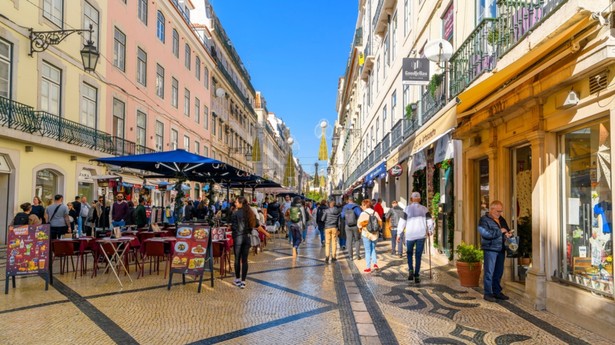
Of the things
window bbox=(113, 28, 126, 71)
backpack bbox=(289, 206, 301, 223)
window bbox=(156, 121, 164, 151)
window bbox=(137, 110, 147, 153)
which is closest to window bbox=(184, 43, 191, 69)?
window bbox=(156, 121, 164, 151)

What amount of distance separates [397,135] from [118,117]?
514 inches

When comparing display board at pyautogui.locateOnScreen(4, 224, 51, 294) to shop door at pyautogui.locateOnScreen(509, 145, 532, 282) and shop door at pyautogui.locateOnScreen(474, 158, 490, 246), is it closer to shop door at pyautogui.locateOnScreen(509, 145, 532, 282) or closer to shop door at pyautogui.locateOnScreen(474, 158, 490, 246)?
shop door at pyautogui.locateOnScreen(509, 145, 532, 282)

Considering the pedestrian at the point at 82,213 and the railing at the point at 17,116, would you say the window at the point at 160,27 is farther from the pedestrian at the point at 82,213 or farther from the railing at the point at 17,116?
the pedestrian at the point at 82,213

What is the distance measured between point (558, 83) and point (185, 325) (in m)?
5.54

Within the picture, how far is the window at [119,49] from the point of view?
2263 cm

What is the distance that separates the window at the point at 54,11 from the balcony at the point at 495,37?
13.8 meters

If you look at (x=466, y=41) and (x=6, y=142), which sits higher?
(x=466, y=41)

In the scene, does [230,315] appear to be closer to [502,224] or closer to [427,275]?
[502,224]

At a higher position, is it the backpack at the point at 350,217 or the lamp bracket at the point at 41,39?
the lamp bracket at the point at 41,39

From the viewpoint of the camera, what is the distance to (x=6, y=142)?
15.0m

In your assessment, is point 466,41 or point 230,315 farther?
point 466,41

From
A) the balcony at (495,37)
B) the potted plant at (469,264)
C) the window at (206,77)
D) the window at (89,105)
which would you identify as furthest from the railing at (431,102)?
the window at (206,77)

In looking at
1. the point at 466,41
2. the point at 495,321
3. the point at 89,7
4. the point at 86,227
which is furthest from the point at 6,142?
the point at 495,321

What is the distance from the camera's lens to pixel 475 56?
10.2m
